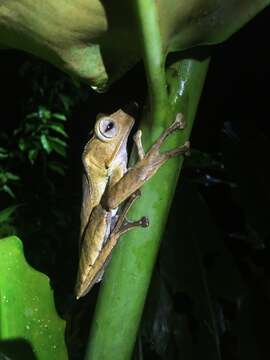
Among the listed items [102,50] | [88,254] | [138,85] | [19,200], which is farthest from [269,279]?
[19,200]

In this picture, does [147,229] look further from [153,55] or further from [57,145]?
[57,145]

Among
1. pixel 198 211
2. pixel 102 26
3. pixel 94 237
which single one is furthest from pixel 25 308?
pixel 198 211

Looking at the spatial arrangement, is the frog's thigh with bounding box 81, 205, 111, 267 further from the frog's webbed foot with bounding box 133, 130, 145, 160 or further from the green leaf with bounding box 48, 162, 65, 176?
the green leaf with bounding box 48, 162, 65, 176

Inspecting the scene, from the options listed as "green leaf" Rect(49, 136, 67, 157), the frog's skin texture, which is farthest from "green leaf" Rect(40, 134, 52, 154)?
the frog's skin texture

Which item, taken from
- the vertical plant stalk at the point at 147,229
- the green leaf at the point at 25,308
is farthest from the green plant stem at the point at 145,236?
the green leaf at the point at 25,308

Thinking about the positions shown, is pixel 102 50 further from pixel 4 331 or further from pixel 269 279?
pixel 269 279

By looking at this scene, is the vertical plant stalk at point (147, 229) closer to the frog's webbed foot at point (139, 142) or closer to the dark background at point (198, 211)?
the frog's webbed foot at point (139, 142)

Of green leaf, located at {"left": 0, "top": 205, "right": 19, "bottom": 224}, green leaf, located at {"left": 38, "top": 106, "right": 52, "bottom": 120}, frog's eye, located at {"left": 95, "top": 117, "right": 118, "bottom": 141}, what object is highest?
frog's eye, located at {"left": 95, "top": 117, "right": 118, "bottom": 141}
